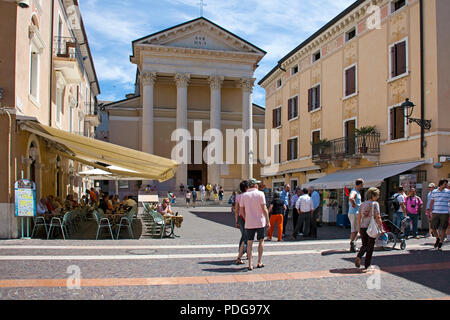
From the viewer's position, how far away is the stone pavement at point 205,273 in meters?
5.90

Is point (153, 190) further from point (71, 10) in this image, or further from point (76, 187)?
point (71, 10)

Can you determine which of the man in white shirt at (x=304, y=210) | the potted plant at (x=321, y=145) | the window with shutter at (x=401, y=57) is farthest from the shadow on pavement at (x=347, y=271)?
the potted plant at (x=321, y=145)

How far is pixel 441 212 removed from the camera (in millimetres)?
10305

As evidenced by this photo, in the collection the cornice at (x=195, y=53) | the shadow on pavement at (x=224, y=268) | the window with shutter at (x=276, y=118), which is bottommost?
the shadow on pavement at (x=224, y=268)

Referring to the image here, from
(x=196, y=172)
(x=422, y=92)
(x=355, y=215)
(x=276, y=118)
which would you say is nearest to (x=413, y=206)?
(x=355, y=215)

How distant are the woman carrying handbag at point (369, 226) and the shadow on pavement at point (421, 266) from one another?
0.51 m

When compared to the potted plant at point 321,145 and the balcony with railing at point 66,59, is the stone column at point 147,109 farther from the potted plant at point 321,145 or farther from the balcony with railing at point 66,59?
the balcony with railing at point 66,59

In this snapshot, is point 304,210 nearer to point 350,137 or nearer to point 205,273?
point 205,273

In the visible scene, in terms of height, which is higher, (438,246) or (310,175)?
(310,175)

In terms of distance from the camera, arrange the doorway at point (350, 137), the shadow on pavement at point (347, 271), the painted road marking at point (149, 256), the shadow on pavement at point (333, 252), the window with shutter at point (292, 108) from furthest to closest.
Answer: the window with shutter at point (292, 108) < the doorway at point (350, 137) < the shadow on pavement at point (333, 252) < the painted road marking at point (149, 256) < the shadow on pavement at point (347, 271)
